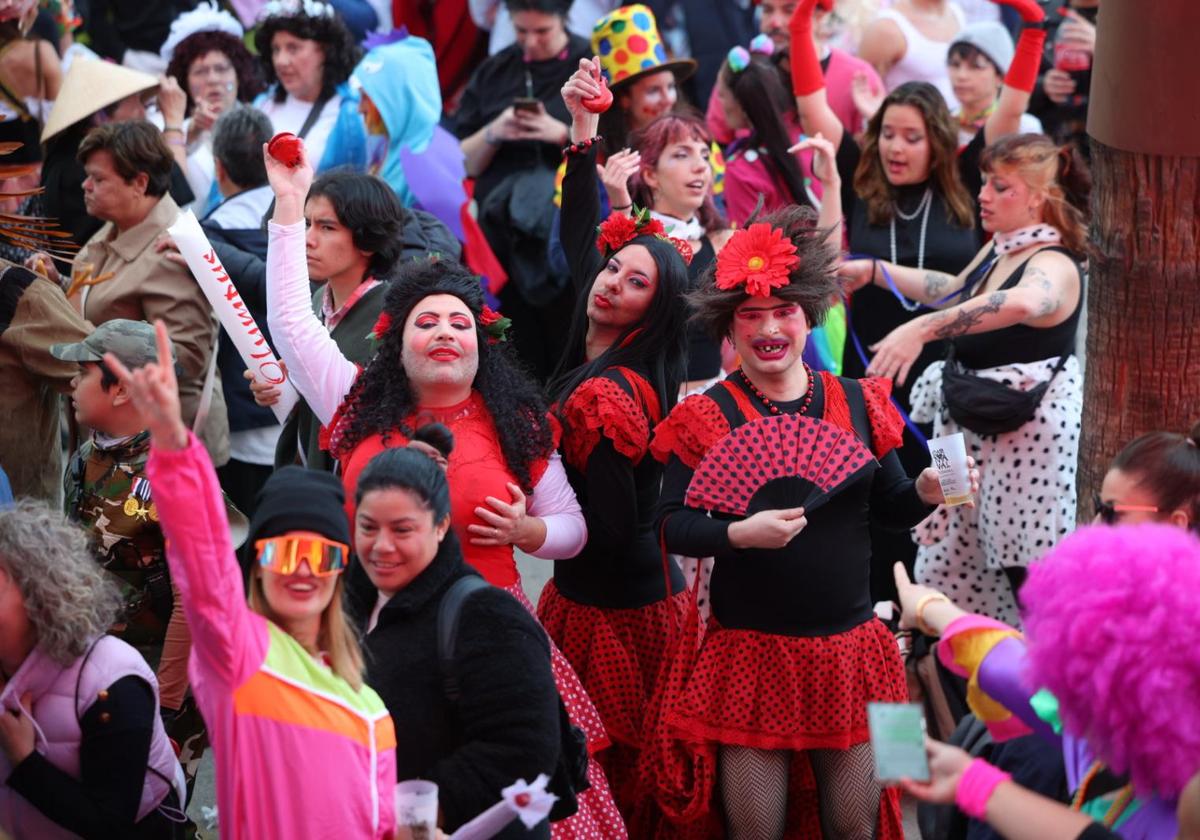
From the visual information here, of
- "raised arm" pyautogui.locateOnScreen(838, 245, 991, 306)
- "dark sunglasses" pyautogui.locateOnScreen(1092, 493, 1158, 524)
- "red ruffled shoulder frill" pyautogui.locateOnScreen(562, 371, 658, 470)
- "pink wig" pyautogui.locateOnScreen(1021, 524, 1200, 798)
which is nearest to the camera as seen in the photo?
"pink wig" pyautogui.locateOnScreen(1021, 524, 1200, 798)

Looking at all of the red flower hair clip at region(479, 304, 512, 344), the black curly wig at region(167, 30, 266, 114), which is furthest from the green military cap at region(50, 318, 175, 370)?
the black curly wig at region(167, 30, 266, 114)

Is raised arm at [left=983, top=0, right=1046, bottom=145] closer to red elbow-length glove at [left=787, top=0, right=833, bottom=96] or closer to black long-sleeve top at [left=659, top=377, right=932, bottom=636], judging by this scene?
red elbow-length glove at [left=787, top=0, right=833, bottom=96]

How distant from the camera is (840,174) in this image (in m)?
7.34

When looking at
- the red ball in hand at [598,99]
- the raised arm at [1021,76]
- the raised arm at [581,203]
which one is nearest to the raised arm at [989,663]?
the raised arm at [581,203]

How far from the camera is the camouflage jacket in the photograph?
477cm

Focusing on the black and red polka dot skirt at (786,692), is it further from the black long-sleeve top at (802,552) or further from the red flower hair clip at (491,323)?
the red flower hair clip at (491,323)

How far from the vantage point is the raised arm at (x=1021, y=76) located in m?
6.88

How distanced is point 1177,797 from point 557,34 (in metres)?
6.67

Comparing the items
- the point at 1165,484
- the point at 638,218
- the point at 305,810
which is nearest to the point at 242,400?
the point at 638,218

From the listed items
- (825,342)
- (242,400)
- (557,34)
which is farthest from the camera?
(557,34)

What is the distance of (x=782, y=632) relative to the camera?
4488mm

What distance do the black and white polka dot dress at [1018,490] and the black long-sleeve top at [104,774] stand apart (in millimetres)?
3205

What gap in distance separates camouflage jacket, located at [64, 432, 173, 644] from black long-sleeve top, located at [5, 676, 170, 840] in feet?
3.51

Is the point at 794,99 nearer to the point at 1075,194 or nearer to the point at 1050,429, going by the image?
the point at 1075,194
